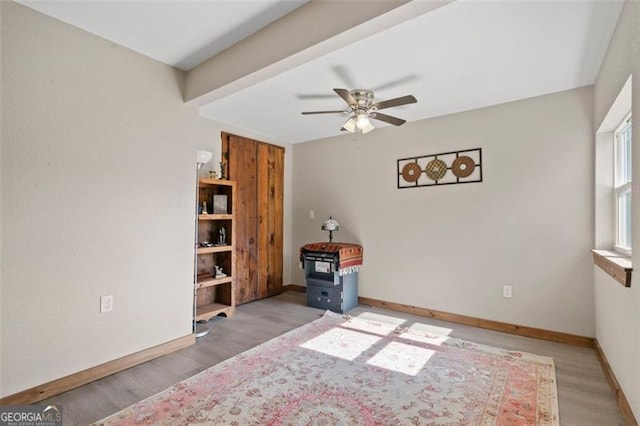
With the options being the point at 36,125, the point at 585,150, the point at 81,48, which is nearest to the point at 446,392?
the point at 585,150

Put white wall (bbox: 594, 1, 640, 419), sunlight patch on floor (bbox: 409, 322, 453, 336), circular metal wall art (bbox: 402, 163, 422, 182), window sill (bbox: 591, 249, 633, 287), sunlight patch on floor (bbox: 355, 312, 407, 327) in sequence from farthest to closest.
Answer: circular metal wall art (bbox: 402, 163, 422, 182), sunlight patch on floor (bbox: 355, 312, 407, 327), sunlight patch on floor (bbox: 409, 322, 453, 336), window sill (bbox: 591, 249, 633, 287), white wall (bbox: 594, 1, 640, 419)

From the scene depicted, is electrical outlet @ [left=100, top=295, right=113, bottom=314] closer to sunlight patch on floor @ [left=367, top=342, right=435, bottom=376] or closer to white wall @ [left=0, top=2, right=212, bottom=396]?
white wall @ [left=0, top=2, right=212, bottom=396]

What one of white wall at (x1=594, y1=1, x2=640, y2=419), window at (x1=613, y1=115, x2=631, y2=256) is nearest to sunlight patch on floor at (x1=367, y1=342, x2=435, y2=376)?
white wall at (x1=594, y1=1, x2=640, y2=419)

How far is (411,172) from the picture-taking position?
374 cm

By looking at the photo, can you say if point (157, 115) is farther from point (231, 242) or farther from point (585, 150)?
point (585, 150)

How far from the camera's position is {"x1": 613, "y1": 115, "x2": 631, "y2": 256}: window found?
7.38 ft

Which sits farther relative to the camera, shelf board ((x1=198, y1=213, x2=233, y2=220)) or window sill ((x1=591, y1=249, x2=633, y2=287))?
Result: shelf board ((x1=198, y1=213, x2=233, y2=220))

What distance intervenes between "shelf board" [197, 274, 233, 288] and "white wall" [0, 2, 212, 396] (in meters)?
0.50

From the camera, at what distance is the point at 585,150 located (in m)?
2.72

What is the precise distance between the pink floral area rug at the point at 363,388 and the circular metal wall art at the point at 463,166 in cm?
175

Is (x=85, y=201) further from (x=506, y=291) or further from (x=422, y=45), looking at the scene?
(x=506, y=291)

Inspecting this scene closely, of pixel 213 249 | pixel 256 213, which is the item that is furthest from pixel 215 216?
pixel 256 213

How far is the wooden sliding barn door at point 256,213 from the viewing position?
4.07 meters

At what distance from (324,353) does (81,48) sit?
291 cm
